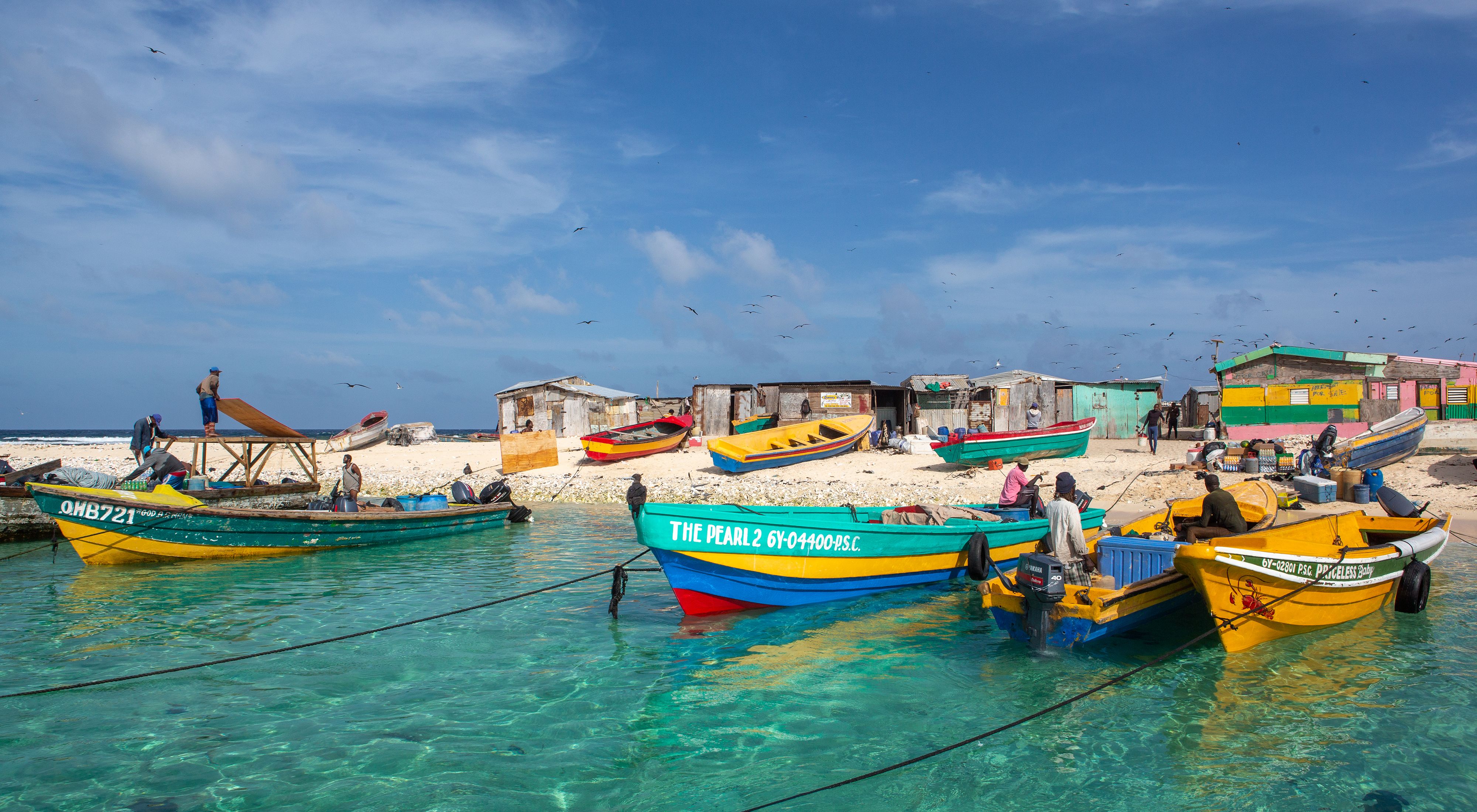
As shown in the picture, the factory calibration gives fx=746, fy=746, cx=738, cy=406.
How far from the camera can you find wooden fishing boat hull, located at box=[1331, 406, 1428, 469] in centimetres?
1958

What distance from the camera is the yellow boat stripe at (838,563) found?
10312mm

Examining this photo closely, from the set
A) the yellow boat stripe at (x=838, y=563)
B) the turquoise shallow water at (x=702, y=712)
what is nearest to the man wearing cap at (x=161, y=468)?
the turquoise shallow water at (x=702, y=712)

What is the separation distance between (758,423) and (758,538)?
25240mm

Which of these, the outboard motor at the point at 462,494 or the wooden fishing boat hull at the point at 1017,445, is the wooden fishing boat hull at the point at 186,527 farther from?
the wooden fishing boat hull at the point at 1017,445

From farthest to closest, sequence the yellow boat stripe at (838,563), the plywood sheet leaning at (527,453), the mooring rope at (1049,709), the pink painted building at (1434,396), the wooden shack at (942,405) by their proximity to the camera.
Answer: the wooden shack at (942,405)
the plywood sheet leaning at (527,453)
the pink painted building at (1434,396)
the yellow boat stripe at (838,563)
the mooring rope at (1049,709)

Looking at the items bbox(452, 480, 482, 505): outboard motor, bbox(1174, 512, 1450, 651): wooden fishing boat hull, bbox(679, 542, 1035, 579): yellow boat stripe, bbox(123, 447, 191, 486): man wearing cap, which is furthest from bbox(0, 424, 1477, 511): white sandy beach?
bbox(123, 447, 191, 486): man wearing cap

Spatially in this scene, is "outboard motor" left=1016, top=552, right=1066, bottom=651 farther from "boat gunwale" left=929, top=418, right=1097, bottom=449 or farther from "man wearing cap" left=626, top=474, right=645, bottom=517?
"boat gunwale" left=929, top=418, right=1097, bottom=449

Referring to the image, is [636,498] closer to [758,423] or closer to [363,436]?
[758,423]

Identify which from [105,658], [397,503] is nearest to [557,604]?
[105,658]

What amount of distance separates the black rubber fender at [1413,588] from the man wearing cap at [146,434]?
2335cm

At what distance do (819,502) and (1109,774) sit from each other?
16631 millimetres

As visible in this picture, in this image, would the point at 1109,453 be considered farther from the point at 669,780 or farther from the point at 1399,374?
the point at 669,780

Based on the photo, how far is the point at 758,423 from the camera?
35.6 metres

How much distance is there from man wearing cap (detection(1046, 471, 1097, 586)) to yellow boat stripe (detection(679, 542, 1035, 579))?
113 inches
